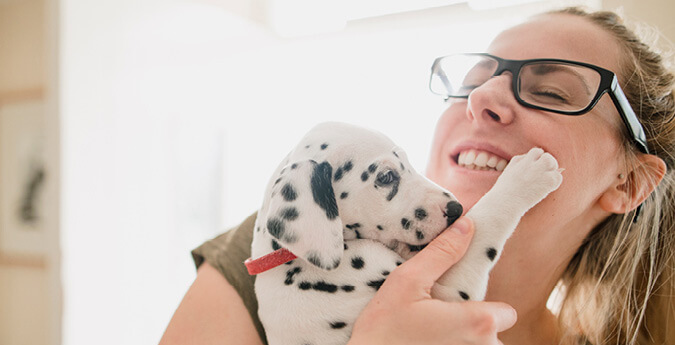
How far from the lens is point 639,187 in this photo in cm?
136

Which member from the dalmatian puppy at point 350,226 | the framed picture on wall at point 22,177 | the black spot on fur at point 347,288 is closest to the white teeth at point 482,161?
the dalmatian puppy at point 350,226

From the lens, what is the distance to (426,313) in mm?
986

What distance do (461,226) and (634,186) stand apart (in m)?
0.74

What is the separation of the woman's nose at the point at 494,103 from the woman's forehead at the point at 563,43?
0.14 metres

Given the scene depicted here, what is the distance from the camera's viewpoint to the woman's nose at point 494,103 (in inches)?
48.8

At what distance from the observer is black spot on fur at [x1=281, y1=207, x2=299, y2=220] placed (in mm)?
956

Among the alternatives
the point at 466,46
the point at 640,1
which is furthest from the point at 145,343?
the point at 640,1

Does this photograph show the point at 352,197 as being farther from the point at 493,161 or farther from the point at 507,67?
the point at 507,67

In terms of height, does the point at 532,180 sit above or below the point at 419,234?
above

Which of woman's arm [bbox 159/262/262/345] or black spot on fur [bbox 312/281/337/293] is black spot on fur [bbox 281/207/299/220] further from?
woman's arm [bbox 159/262/262/345]

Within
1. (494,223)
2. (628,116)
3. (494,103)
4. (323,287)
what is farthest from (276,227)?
(628,116)

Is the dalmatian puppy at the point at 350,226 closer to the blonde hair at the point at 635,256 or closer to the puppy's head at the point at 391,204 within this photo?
the puppy's head at the point at 391,204

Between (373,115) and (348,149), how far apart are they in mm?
2450

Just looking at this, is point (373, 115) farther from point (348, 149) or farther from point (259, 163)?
point (348, 149)
